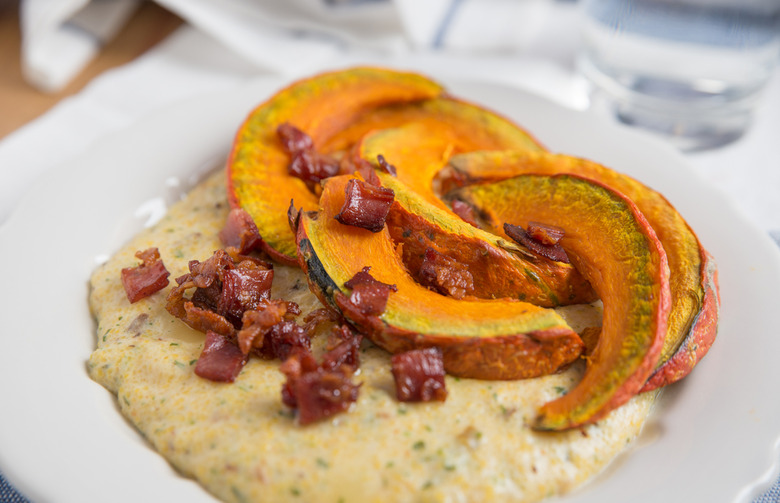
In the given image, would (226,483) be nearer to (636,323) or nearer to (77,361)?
(77,361)

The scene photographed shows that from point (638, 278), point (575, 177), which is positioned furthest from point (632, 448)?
point (575, 177)

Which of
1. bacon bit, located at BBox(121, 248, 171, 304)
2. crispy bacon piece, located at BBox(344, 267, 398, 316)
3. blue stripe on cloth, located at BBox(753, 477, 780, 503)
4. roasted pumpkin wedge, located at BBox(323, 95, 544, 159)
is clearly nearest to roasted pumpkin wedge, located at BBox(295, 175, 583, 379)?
crispy bacon piece, located at BBox(344, 267, 398, 316)

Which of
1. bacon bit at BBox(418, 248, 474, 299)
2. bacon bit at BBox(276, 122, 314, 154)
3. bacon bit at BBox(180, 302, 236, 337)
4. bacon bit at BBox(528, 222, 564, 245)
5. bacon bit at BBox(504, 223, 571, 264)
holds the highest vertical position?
bacon bit at BBox(528, 222, 564, 245)

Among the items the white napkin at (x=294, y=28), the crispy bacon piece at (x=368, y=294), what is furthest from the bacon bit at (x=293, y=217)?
the white napkin at (x=294, y=28)

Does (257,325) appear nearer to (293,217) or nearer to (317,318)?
(317,318)

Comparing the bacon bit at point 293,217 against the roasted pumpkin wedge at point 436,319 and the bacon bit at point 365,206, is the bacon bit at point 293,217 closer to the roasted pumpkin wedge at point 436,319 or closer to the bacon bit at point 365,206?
the roasted pumpkin wedge at point 436,319

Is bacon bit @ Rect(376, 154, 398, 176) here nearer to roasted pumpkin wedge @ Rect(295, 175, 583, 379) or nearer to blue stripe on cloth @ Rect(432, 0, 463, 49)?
roasted pumpkin wedge @ Rect(295, 175, 583, 379)
